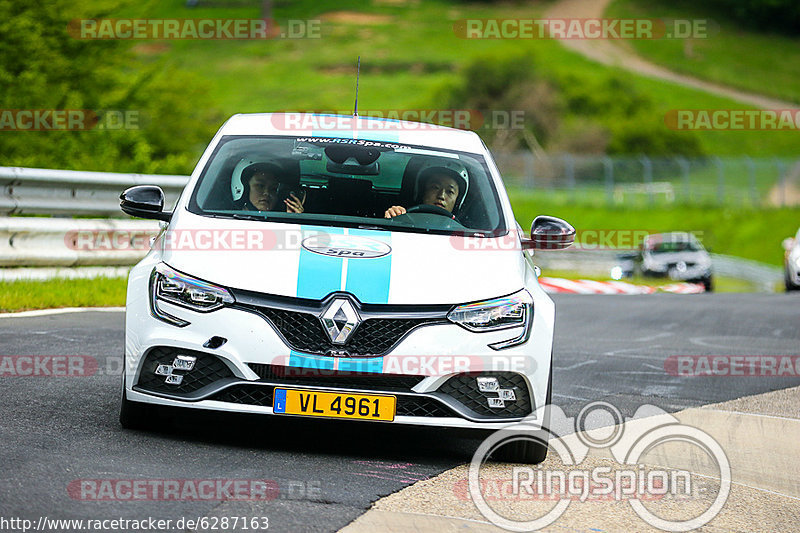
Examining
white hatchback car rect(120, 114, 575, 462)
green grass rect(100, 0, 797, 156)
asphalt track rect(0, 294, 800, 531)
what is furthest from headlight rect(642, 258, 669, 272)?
green grass rect(100, 0, 797, 156)

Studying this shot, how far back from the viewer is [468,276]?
6.05 metres

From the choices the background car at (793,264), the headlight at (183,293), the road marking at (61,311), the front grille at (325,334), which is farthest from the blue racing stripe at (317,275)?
the background car at (793,264)

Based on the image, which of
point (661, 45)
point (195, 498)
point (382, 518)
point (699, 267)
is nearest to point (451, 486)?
point (382, 518)

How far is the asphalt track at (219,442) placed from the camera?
4.88 meters

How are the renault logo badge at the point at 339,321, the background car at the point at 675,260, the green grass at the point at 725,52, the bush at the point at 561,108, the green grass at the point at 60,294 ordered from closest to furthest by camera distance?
1. the renault logo badge at the point at 339,321
2. the green grass at the point at 60,294
3. the background car at the point at 675,260
4. the bush at the point at 561,108
5. the green grass at the point at 725,52

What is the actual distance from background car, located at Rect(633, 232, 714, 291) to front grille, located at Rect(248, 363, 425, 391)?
23.2 metres

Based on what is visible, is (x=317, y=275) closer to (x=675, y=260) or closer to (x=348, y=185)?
(x=348, y=185)

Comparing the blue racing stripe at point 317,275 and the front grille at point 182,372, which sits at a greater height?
the blue racing stripe at point 317,275

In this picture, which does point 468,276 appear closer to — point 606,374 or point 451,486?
point 451,486

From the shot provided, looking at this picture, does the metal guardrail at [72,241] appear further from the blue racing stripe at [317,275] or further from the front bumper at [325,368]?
the blue racing stripe at [317,275]

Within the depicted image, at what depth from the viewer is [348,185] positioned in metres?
7.17

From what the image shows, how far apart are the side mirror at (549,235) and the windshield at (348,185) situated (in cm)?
26

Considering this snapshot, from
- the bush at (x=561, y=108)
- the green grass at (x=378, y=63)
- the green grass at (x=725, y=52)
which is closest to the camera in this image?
the bush at (x=561, y=108)

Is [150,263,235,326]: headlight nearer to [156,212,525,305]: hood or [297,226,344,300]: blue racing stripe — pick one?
[156,212,525,305]: hood
